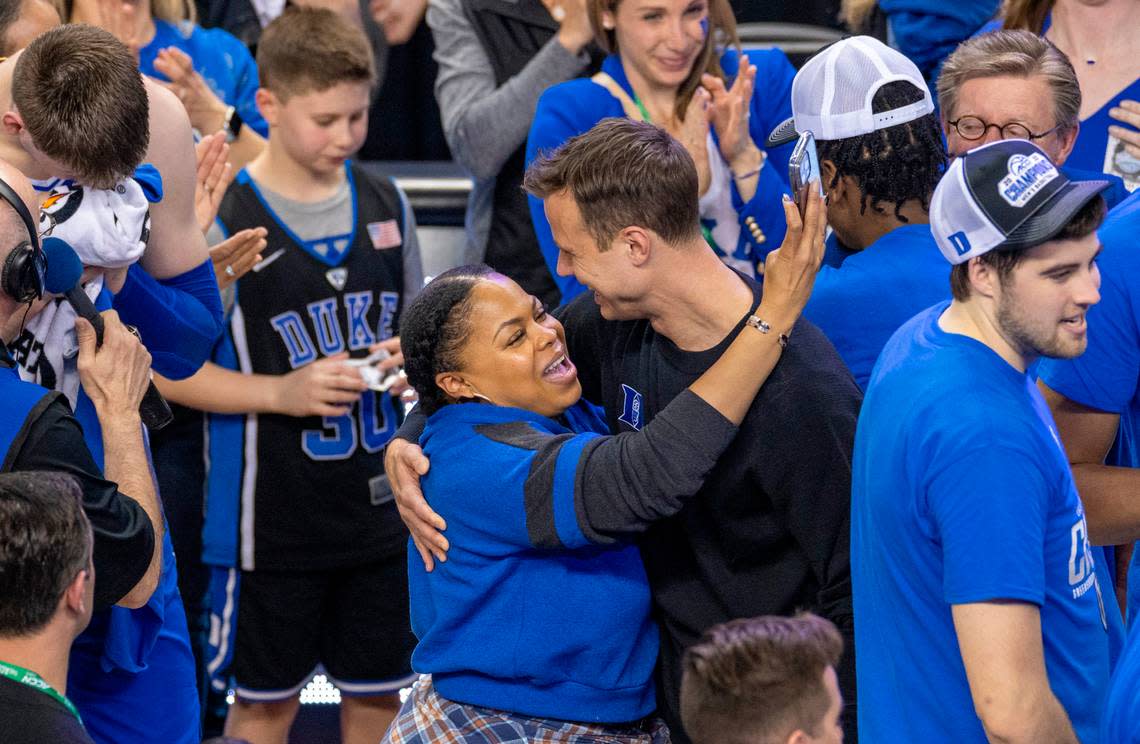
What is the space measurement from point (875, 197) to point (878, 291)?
0.59 ft

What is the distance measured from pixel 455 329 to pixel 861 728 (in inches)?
36.9

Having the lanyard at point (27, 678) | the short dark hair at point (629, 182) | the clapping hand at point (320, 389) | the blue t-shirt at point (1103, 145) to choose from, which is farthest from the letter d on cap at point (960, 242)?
the clapping hand at point (320, 389)

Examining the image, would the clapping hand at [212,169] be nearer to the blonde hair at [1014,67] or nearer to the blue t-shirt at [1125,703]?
the blonde hair at [1014,67]

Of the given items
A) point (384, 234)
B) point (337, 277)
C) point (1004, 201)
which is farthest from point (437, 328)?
point (384, 234)

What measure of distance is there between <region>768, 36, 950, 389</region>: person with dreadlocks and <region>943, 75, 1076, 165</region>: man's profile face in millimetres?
303

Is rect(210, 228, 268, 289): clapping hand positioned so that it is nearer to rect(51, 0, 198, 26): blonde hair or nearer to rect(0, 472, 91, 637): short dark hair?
rect(51, 0, 198, 26): blonde hair

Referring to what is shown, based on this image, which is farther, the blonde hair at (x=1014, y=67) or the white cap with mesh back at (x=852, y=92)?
the blonde hair at (x=1014, y=67)

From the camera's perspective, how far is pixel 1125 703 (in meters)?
1.85

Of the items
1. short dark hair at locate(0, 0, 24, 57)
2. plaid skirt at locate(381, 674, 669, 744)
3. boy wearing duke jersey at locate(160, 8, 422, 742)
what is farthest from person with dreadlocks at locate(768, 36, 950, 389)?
short dark hair at locate(0, 0, 24, 57)

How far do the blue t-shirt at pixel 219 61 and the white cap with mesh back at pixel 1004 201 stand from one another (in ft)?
9.52

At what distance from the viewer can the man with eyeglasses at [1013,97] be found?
9.84ft

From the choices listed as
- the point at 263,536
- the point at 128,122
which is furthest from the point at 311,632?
the point at 128,122

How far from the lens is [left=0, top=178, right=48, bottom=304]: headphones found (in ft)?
7.47

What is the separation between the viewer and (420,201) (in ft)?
16.6
